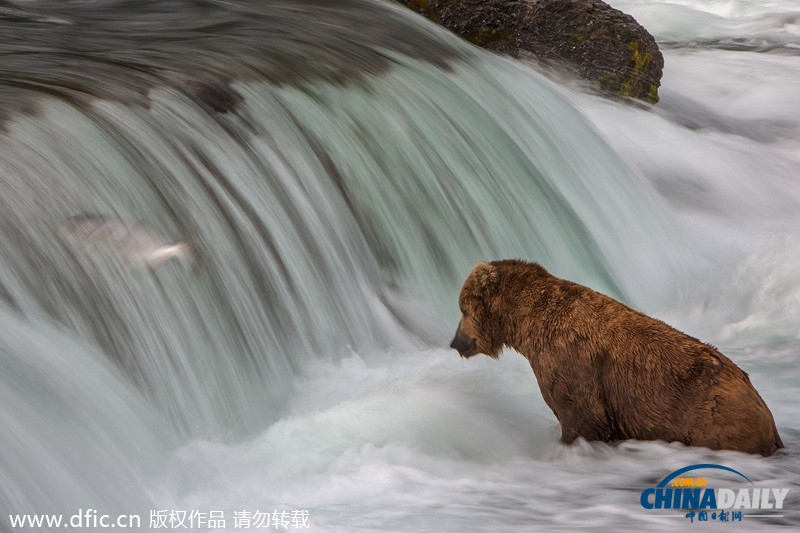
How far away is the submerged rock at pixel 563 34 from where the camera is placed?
8695 millimetres

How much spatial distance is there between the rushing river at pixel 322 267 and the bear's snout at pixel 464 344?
0.22 meters

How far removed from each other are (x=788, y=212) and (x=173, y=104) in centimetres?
483

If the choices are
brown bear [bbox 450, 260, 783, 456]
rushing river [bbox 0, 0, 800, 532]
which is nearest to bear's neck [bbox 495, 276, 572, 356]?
brown bear [bbox 450, 260, 783, 456]

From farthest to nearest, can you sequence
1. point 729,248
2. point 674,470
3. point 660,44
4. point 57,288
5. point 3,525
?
point 660,44
point 729,248
point 57,288
point 674,470
point 3,525

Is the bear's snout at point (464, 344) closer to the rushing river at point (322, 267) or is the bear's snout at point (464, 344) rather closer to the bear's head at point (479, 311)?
the bear's head at point (479, 311)

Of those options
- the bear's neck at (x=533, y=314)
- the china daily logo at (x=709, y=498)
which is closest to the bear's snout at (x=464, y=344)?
the bear's neck at (x=533, y=314)

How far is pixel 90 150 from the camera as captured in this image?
4695 millimetres

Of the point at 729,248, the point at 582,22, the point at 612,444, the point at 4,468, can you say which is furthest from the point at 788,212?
the point at 4,468

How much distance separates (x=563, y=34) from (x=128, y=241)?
541 cm

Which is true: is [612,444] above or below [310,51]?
below

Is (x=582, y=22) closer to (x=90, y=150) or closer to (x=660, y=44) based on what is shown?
(x=660, y=44)

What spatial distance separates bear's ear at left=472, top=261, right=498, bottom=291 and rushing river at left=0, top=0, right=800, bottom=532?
56 centimetres

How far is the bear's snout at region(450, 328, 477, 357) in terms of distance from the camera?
174 inches

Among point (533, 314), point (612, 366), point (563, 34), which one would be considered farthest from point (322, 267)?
point (563, 34)
